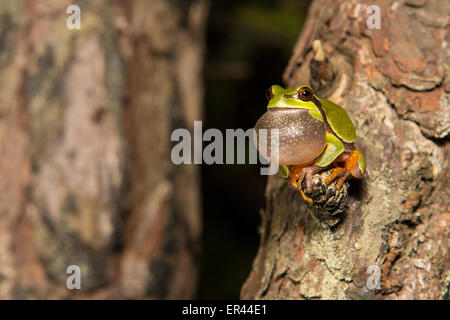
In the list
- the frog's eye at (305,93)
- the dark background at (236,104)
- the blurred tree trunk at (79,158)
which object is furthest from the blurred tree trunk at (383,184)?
the dark background at (236,104)

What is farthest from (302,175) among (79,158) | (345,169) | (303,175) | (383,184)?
(79,158)

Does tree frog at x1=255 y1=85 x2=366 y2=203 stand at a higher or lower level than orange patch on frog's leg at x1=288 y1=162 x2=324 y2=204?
higher

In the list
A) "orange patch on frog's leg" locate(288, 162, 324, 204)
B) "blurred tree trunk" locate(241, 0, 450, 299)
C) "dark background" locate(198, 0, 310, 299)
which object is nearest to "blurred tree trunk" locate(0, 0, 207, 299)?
"dark background" locate(198, 0, 310, 299)

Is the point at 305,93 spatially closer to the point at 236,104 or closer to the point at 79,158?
the point at 79,158

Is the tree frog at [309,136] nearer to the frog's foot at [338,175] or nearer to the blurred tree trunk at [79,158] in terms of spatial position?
the frog's foot at [338,175]

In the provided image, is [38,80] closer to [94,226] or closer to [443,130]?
[94,226]

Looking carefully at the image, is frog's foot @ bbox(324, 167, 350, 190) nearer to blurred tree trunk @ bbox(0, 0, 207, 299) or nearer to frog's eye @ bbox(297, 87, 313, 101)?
frog's eye @ bbox(297, 87, 313, 101)

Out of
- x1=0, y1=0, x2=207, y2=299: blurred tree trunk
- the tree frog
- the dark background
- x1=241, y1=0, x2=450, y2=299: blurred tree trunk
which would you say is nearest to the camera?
the tree frog
